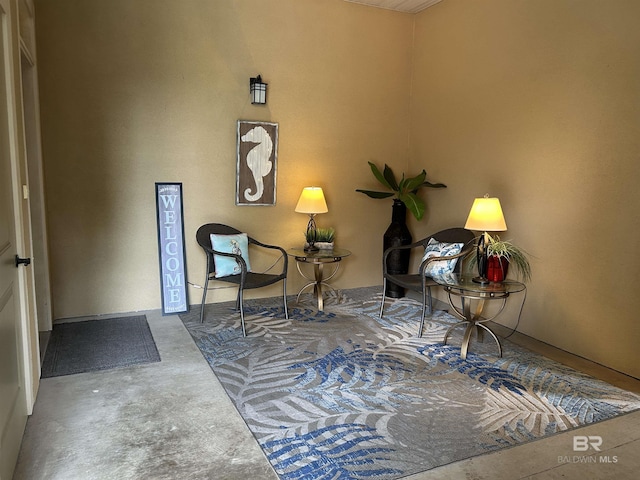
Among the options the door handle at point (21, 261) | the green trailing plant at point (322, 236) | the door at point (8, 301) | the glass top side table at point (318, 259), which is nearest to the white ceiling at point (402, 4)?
the green trailing plant at point (322, 236)

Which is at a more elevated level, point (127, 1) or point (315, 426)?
point (127, 1)

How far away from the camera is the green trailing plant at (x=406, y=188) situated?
15.7ft

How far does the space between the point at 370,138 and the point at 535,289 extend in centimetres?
241

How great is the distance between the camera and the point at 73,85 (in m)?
3.96

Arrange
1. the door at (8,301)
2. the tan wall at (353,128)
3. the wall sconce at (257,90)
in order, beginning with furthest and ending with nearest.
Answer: the wall sconce at (257,90), the tan wall at (353,128), the door at (8,301)

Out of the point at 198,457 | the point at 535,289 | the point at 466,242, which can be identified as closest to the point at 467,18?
the point at 466,242

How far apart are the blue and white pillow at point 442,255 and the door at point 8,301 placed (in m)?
2.96

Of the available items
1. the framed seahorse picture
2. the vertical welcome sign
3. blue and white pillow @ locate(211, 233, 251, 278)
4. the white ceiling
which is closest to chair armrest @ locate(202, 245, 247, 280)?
blue and white pillow @ locate(211, 233, 251, 278)

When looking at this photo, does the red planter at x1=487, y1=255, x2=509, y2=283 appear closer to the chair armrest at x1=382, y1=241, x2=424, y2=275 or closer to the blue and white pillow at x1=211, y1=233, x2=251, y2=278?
the chair armrest at x1=382, y1=241, x2=424, y2=275

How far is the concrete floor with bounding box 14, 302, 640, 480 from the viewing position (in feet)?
6.89

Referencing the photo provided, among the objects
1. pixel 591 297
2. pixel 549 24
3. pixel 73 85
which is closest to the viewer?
pixel 591 297

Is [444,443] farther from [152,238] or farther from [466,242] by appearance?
[152,238]

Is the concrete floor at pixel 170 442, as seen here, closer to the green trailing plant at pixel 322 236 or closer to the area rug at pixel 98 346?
the area rug at pixel 98 346

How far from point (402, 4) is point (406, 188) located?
1969 mm
